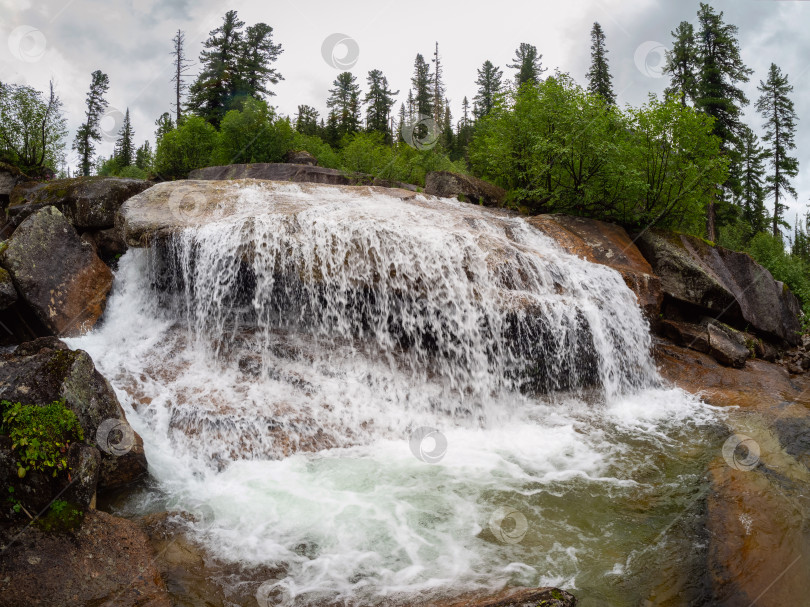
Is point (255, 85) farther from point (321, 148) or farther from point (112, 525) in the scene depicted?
point (112, 525)

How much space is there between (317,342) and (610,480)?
5.40m

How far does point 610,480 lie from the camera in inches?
233

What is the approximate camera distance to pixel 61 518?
4031 millimetres

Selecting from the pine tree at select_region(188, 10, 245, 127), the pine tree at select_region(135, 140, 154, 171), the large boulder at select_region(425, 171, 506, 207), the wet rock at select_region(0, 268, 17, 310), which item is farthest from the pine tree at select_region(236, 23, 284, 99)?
the wet rock at select_region(0, 268, 17, 310)

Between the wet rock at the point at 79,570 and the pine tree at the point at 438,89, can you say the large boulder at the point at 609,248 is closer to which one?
the wet rock at the point at 79,570

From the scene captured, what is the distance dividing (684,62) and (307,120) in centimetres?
2920

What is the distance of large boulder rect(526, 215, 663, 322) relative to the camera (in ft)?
38.0

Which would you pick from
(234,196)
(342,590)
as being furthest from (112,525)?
(234,196)

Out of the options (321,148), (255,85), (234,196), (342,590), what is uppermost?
(255,85)

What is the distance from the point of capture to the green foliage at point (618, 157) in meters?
13.3

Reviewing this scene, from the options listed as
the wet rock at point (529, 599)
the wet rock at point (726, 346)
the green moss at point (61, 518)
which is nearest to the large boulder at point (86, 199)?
the green moss at point (61, 518)

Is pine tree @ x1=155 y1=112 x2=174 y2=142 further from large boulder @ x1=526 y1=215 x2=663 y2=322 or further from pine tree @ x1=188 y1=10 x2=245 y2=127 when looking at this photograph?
large boulder @ x1=526 y1=215 x2=663 y2=322

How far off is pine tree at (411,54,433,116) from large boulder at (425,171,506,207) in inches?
1263

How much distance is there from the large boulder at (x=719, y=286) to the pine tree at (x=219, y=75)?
26248 millimetres
